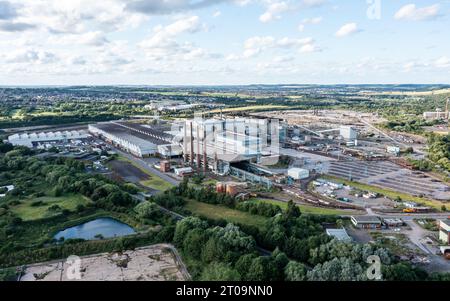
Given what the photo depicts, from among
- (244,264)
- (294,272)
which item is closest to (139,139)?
(244,264)

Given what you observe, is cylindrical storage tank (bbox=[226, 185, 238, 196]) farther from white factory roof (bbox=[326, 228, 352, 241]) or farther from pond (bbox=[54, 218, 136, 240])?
white factory roof (bbox=[326, 228, 352, 241])

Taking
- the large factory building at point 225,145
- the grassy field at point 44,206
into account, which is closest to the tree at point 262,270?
the grassy field at point 44,206

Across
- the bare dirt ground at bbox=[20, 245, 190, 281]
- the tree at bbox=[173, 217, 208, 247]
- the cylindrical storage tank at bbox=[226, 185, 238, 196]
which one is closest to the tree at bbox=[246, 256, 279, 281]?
the bare dirt ground at bbox=[20, 245, 190, 281]

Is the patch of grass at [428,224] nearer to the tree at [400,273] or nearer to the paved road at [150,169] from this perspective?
the tree at [400,273]
